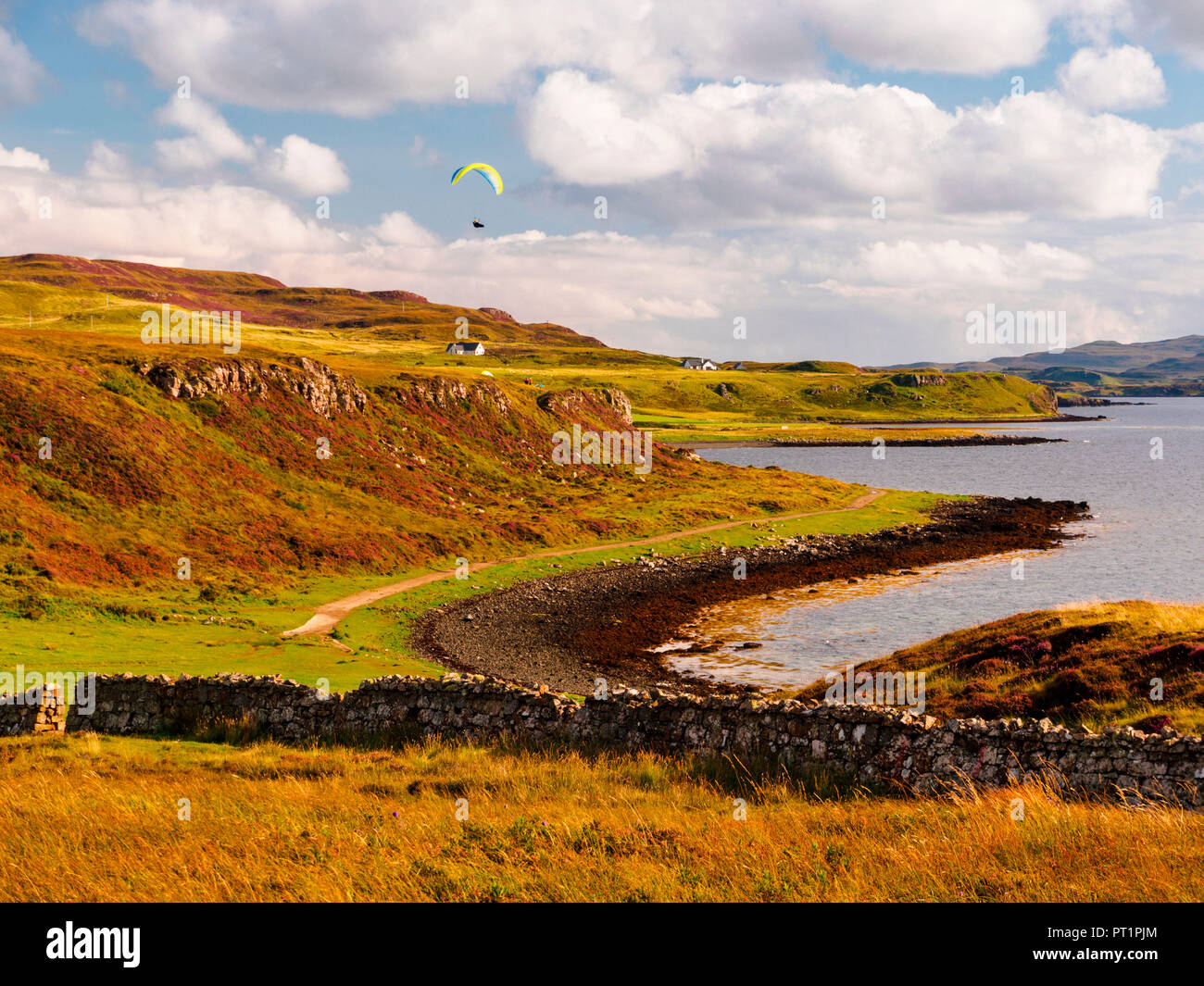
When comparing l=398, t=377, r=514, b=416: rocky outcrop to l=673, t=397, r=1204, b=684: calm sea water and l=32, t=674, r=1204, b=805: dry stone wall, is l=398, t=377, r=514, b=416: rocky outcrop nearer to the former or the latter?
l=673, t=397, r=1204, b=684: calm sea water

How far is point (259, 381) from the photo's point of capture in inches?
3140

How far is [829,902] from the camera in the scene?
9.23m

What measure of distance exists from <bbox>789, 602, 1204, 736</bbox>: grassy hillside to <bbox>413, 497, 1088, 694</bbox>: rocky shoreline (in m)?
11.1

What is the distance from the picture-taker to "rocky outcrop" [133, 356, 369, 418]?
241 feet

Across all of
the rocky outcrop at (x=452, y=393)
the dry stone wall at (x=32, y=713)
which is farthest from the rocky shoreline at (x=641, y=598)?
the rocky outcrop at (x=452, y=393)

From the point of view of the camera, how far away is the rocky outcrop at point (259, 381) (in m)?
73.6

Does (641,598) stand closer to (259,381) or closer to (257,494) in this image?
(257,494)

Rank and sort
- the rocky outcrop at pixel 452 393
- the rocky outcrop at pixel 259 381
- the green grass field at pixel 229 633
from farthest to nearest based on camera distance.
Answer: the rocky outcrop at pixel 452 393 → the rocky outcrop at pixel 259 381 → the green grass field at pixel 229 633

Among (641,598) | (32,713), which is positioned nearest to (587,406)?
(641,598)

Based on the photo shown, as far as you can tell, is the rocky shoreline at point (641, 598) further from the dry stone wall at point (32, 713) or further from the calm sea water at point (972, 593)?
the dry stone wall at point (32, 713)

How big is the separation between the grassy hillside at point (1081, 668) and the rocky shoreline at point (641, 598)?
1112 centimetres

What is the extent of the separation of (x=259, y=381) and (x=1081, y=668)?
71703mm

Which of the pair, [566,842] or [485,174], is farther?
[485,174]

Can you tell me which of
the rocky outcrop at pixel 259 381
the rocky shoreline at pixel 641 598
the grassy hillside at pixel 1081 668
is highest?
the rocky outcrop at pixel 259 381
